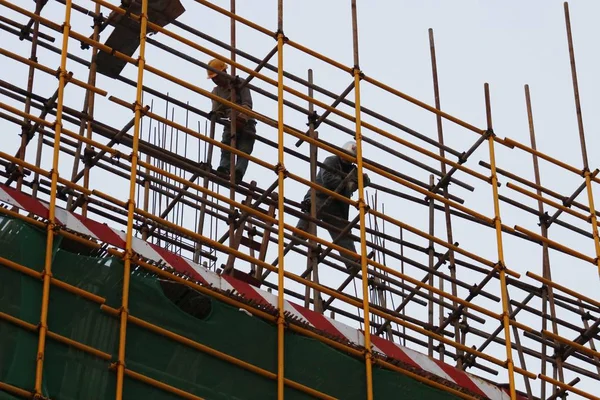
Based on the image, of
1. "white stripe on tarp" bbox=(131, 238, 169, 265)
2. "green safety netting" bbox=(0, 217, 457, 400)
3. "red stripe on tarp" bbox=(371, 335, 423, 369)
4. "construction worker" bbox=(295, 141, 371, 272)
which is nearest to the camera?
"green safety netting" bbox=(0, 217, 457, 400)

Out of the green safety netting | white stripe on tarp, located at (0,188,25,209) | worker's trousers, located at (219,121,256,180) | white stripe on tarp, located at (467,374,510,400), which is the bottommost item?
the green safety netting

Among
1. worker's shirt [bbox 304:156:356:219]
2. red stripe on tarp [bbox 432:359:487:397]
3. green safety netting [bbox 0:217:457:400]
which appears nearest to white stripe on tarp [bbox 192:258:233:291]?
green safety netting [bbox 0:217:457:400]

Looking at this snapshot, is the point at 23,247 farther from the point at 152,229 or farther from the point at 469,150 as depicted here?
the point at 469,150

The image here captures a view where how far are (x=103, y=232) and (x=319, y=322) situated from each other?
1889 mm

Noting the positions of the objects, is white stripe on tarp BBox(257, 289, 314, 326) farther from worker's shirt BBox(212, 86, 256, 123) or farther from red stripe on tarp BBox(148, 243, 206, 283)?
worker's shirt BBox(212, 86, 256, 123)

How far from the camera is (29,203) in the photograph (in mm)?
10258

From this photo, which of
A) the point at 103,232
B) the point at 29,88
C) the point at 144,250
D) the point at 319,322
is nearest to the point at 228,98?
the point at 29,88

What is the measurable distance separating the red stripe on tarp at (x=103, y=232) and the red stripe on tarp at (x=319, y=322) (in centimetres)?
153

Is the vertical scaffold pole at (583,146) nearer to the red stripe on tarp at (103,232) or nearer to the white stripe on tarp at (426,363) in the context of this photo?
the white stripe on tarp at (426,363)

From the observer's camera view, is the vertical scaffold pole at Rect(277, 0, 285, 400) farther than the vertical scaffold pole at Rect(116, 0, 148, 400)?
Yes

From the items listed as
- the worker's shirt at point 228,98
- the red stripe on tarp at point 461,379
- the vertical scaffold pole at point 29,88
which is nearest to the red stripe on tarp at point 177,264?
the vertical scaffold pole at point 29,88

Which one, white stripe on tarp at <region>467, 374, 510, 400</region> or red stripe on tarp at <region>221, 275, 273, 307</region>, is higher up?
red stripe on tarp at <region>221, 275, 273, 307</region>

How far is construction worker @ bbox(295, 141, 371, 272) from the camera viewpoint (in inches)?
594

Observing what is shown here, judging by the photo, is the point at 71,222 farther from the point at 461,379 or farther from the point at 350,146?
the point at 350,146
